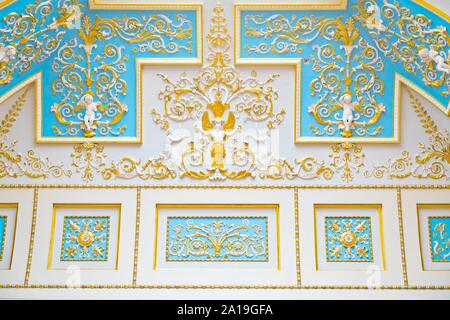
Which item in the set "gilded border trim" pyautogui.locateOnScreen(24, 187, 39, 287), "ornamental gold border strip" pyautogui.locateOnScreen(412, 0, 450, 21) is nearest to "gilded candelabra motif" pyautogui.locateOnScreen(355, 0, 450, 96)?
"ornamental gold border strip" pyautogui.locateOnScreen(412, 0, 450, 21)

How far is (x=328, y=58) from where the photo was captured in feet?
20.1

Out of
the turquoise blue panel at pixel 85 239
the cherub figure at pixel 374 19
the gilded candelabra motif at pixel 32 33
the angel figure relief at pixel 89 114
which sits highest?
the cherub figure at pixel 374 19

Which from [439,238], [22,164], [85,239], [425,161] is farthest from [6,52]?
[439,238]

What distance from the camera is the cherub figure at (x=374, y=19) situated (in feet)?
18.8

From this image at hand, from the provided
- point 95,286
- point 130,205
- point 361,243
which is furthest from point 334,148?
point 95,286

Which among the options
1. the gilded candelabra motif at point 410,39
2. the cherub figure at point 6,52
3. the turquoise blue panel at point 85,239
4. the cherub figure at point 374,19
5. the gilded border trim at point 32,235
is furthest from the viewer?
the turquoise blue panel at point 85,239

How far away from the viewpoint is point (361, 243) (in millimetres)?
6023

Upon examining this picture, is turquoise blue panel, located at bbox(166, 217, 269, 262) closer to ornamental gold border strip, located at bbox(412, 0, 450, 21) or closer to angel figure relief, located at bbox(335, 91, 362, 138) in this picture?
angel figure relief, located at bbox(335, 91, 362, 138)

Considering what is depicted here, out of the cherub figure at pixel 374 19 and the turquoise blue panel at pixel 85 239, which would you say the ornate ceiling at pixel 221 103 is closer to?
the cherub figure at pixel 374 19

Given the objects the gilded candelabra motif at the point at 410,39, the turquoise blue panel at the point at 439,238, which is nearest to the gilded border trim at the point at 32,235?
the gilded candelabra motif at the point at 410,39

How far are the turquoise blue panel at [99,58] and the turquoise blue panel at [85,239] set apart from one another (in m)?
0.81

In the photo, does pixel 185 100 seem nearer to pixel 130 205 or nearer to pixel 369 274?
pixel 130 205

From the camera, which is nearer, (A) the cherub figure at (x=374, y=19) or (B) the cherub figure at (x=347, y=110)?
(A) the cherub figure at (x=374, y=19)

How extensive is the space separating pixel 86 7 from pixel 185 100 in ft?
4.01
